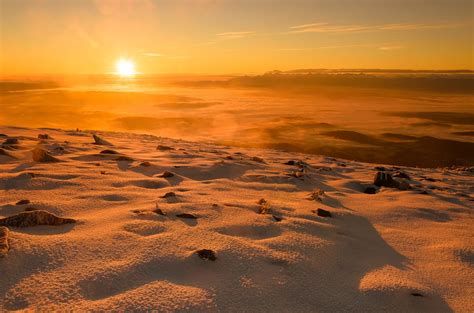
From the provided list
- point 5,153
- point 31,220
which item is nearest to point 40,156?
point 5,153

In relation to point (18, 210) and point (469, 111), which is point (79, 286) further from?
point (469, 111)

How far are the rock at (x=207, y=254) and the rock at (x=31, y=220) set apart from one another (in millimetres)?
1187

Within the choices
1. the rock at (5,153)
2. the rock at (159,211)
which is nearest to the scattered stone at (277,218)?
the rock at (159,211)

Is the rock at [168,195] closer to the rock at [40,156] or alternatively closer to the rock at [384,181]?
the rock at [40,156]

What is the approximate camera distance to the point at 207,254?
2.50 metres

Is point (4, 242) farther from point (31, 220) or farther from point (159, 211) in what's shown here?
point (159, 211)

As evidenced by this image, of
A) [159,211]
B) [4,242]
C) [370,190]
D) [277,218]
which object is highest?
[4,242]

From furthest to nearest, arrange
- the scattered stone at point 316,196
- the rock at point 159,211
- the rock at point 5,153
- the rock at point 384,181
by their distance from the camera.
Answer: the rock at point 384,181, the rock at point 5,153, the scattered stone at point 316,196, the rock at point 159,211

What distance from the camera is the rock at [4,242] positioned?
2.25 meters

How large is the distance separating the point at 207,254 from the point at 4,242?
1.28 m

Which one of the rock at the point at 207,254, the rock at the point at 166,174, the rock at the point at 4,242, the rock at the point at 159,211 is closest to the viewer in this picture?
the rock at the point at 4,242

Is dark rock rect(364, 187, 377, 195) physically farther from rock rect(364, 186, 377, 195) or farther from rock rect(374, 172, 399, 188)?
rock rect(374, 172, 399, 188)

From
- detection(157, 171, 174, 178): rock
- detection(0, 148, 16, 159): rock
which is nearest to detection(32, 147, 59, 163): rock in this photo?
detection(0, 148, 16, 159): rock

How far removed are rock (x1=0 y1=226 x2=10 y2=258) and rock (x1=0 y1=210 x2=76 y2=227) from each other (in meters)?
0.25
